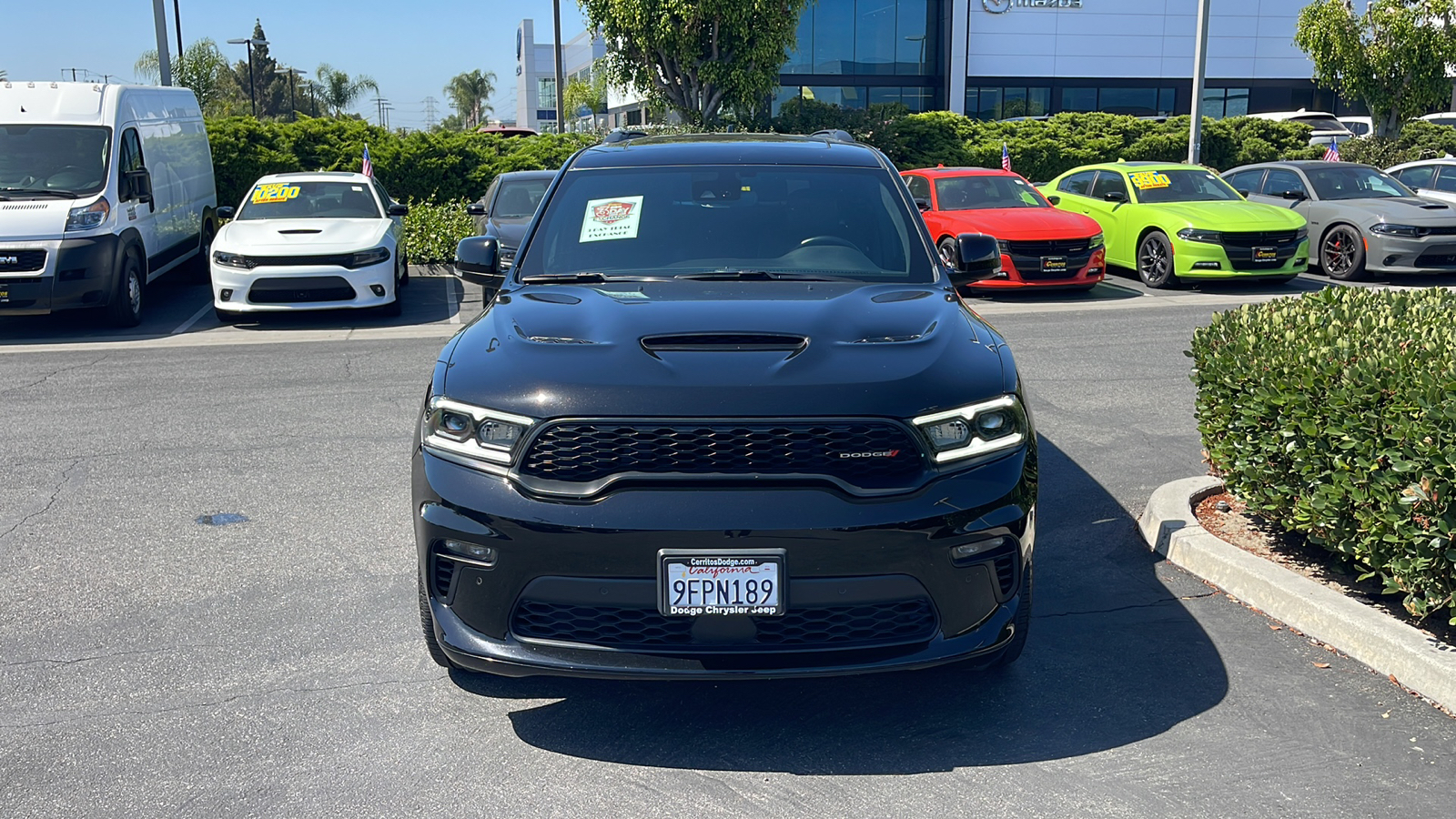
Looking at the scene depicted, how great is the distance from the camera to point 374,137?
74.4 feet

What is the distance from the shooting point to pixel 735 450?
3.45 meters

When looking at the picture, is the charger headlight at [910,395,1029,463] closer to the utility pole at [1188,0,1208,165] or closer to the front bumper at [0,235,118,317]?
the front bumper at [0,235,118,317]

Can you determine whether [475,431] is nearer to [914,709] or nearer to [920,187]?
[914,709]

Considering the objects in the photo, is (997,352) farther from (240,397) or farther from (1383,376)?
(240,397)

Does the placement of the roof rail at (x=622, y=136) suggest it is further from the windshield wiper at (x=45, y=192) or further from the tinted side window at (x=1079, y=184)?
the tinted side window at (x=1079, y=184)

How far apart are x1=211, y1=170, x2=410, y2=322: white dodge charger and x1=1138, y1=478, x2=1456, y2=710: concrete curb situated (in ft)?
30.4

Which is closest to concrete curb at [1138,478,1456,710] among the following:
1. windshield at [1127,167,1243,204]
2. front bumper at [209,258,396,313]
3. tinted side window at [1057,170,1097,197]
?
front bumper at [209,258,396,313]

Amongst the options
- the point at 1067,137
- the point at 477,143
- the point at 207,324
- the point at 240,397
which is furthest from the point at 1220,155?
the point at 240,397

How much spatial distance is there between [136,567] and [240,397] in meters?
4.01

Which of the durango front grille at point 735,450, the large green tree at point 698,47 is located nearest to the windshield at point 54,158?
the durango front grille at point 735,450

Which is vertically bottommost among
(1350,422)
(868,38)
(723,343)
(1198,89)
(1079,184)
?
(1350,422)

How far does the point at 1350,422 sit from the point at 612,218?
112 inches

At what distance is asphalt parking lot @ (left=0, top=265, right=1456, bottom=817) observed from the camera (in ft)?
11.2

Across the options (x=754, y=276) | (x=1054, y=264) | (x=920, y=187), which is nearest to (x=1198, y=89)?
(x=920, y=187)
